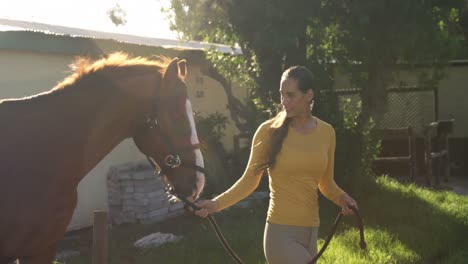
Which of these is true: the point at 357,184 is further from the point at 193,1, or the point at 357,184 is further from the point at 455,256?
the point at 193,1

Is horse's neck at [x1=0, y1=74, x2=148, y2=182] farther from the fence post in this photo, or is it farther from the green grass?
the green grass

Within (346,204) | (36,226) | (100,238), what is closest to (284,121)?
(346,204)

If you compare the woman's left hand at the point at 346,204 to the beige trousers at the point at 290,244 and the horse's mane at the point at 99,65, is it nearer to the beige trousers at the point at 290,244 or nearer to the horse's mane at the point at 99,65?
the beige trousers at the point at 290,244

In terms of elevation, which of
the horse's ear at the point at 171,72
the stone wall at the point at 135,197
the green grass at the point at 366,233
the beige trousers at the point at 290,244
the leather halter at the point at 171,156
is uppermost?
the horse's ear at the point at 171,72

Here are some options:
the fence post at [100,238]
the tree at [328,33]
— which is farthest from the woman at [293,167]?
the tree at [328,33]

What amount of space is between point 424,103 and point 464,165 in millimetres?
1990

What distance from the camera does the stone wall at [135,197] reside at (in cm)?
863

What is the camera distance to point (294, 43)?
9656 millimetres

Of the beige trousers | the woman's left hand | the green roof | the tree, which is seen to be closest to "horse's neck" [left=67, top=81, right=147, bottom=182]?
the beige trousers

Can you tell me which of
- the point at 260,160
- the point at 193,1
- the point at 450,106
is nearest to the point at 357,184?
the point at 193,1

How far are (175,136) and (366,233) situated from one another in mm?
4317

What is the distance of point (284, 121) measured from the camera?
3.44 m

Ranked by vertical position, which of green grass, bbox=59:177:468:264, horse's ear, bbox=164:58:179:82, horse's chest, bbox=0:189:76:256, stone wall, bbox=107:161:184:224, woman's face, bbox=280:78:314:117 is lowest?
green grass, bbox=59:177:468:264

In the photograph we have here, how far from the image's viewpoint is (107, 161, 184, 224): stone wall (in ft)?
28.3
